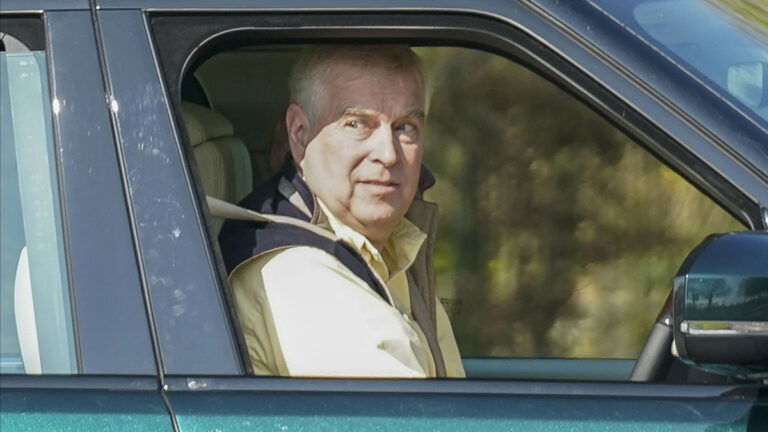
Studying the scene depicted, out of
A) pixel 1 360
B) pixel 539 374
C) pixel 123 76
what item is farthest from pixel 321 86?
pixel 539 374

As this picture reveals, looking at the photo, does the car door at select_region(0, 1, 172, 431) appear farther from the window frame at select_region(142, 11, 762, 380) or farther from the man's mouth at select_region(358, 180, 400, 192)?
the man's mouth at select_region(358, 180, 400, 192)

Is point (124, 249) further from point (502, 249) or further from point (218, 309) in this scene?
point (502, 249)

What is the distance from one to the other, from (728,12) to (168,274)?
38.9 inches

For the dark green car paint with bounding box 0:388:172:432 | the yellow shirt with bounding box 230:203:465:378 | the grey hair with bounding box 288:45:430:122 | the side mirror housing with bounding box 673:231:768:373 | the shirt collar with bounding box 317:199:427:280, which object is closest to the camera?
the side mirror housing with bounding box 673:231:768:373

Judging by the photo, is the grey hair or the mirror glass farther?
the grey hair

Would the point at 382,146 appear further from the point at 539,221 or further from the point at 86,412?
the point at 539,221

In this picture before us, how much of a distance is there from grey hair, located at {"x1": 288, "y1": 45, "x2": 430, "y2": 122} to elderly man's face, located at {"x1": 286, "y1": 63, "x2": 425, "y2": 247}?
1cm

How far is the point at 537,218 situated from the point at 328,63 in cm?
139

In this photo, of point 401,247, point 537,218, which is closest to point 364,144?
point 401,247

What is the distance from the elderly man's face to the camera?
2.74 m

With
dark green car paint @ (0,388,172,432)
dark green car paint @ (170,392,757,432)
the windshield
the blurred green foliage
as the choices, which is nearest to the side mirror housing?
dark green car paint @ (170,392,757,432)

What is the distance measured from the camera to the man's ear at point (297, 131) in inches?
111

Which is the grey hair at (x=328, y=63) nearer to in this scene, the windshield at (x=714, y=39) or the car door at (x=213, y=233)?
the car door at (x=213, y=233)

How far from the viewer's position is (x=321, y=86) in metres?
2.77
